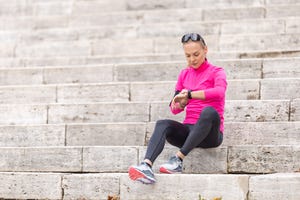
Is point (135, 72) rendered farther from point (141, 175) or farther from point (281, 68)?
point (141, 175)

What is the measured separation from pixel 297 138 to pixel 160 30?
414 cm

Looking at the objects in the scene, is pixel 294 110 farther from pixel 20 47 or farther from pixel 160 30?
pixel 20 47

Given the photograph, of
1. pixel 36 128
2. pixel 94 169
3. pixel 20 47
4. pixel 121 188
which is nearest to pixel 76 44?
pixel 20 47

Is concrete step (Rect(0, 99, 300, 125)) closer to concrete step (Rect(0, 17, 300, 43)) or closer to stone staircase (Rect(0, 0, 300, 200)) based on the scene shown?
stone staircase (Rect(0, 0, 300, 200))

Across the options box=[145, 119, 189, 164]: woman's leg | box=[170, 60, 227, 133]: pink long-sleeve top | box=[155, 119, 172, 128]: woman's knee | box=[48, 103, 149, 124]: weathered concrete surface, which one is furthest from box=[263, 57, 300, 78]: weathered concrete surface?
box=[155, 119, 172, 128]: woman's knee

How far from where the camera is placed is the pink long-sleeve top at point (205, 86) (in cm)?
594

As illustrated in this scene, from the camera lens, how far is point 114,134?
6898 mm

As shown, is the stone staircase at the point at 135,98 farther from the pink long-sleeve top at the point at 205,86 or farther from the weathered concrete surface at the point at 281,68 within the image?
the pink long-sleeve top at the point at 205,86

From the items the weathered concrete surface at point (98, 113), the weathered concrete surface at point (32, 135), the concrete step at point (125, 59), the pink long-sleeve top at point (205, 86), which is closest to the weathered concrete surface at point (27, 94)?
the weathered concrete surface at point (98, 113)

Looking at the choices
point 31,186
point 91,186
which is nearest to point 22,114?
point 31,186

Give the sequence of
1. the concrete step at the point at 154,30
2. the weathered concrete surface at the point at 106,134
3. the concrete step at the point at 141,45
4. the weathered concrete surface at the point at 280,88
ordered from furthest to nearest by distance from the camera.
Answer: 1. the concrete step at the point at 154,30
2. the concrete step at the point at 141,45
3. the weathered concrete surface at the point at 280,88
4. the weathered concrete surface at the point at 106,134

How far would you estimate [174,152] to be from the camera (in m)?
6.30

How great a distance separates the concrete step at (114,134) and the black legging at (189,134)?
0.51 metres

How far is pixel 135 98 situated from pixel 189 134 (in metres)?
2.00
